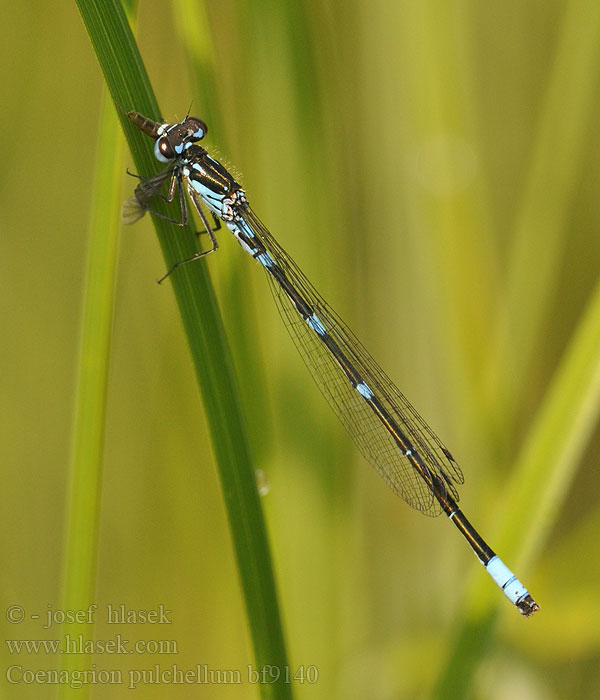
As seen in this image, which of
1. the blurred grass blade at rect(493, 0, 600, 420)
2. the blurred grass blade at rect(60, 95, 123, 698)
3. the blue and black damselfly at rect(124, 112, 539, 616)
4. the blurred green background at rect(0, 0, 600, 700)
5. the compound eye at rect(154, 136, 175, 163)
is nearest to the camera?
the blurred grass blade at rect(60, 95, 123, 698)

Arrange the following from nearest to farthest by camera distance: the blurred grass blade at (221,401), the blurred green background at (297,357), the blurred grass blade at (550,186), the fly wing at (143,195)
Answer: the blurred grass blade at (221,401) → the fly wing at (143,195) → the blurred green background at (297,357) → the blurred grass blade at (550,186)

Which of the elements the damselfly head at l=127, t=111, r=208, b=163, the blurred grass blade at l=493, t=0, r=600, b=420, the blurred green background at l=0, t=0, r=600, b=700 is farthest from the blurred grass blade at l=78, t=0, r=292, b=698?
the blurred grass blade at l=493, t=0, r=600, b=420

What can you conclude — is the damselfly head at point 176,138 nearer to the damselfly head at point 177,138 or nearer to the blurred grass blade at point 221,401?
the damselfly head at point 177,138

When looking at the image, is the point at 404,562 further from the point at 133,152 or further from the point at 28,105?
the point at 28,105

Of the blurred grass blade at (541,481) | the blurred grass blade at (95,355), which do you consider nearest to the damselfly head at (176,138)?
the blurred grass blade at (95,355)

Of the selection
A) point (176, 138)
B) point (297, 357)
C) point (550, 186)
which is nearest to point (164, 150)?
point (176, 138)

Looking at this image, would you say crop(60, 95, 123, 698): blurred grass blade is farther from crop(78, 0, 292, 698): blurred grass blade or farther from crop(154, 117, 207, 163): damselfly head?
crop(154, 117, 207, 163): damselfly head
